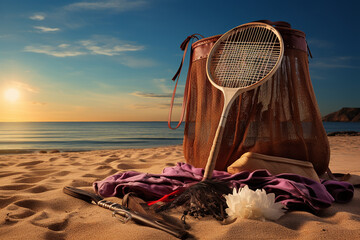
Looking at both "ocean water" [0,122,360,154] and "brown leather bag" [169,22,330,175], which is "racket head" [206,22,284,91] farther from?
"ocean water" [0,122,360,154]

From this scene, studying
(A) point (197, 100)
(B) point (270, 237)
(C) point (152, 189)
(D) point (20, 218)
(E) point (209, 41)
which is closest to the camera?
(B) point (270, 237)

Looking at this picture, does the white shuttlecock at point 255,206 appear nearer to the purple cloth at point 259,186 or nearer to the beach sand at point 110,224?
the beach sand at point 110,224

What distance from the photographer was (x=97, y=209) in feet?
5.63

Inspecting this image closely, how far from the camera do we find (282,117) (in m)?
2.29

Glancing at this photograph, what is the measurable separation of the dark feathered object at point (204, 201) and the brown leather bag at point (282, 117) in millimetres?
805

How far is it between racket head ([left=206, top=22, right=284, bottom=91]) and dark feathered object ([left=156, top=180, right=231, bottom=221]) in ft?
2.59

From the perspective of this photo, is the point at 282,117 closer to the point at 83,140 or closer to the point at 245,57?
the point at 245,57

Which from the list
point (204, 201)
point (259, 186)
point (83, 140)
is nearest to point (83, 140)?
point (83, 140)

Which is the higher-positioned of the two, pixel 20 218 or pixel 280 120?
pixel 280 120

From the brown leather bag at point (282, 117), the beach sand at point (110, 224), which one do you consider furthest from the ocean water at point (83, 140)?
the brown leather bag at point (282, 117)

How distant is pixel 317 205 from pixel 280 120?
84cm

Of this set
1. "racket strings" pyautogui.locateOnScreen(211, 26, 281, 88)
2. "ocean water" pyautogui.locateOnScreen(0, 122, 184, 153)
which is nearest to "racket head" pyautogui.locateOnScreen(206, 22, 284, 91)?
"racket strings" pyautogui.locateOnScreen(211, 26, 281, 88)

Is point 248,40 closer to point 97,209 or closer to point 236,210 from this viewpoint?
point 236,210

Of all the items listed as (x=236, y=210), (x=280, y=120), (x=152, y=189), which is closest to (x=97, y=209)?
(x=152, y=189)
